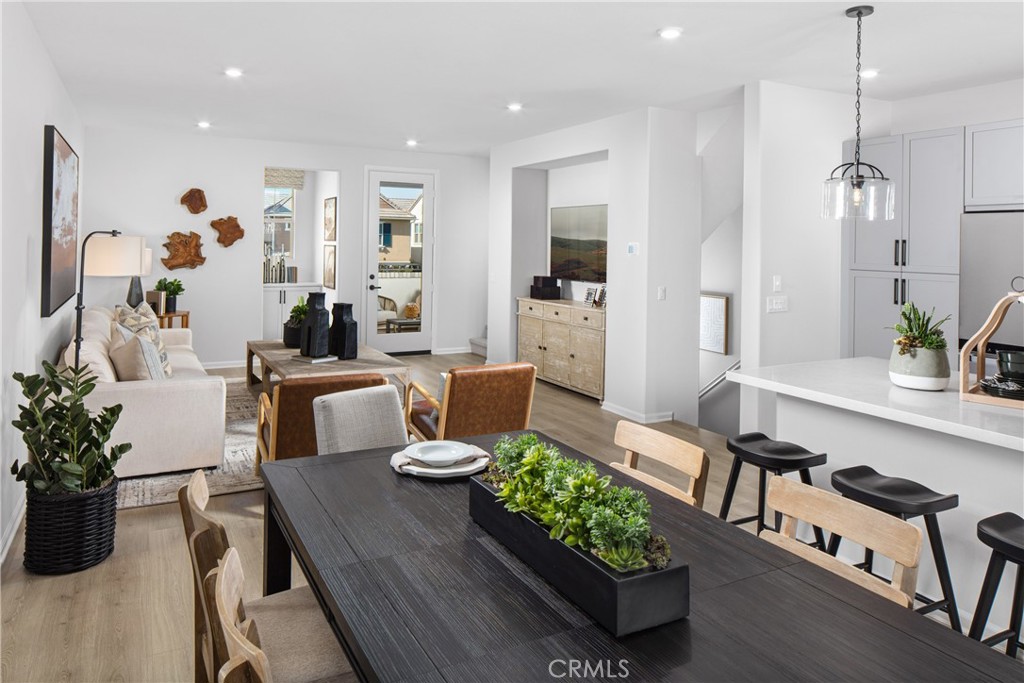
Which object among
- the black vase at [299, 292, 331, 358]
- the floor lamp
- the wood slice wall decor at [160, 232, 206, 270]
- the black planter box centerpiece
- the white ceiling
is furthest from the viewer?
the wood slice wall decor at [160, 232, 206, 270]

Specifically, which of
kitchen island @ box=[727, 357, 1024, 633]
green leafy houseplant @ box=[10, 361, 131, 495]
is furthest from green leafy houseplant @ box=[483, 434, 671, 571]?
green leafy houseplant @ box=[10, 361, 131, 495]

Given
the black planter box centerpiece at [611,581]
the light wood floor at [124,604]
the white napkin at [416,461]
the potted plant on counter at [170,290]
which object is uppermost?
the potted plant on counter at [170,290]

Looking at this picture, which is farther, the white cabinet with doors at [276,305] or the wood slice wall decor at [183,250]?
the white cabinet with doors at [276,305]

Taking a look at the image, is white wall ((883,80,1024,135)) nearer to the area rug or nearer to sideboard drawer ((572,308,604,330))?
sideboard drawer ((572,308,604,330))

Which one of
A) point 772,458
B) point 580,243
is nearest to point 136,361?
point 772,458

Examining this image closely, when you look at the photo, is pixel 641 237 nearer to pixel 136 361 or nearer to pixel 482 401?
pixel 482 401

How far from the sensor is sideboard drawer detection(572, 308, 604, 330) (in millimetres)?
6371

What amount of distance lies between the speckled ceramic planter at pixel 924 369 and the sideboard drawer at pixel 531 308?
15.1 ft

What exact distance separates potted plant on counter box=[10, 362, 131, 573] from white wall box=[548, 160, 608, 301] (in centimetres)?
520

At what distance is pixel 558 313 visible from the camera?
22.9 ft

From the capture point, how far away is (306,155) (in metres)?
7.98

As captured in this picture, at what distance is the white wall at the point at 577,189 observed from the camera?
7.22 meters

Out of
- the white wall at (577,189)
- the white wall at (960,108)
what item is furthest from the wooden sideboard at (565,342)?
the white wall at (960,108)

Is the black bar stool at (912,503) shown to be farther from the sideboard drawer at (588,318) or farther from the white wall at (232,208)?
the white wall at (232,208)
